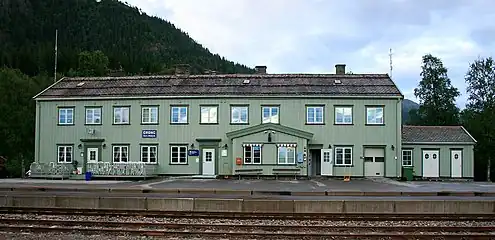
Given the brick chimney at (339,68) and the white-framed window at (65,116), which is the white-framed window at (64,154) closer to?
the white-framed window at (65,116)

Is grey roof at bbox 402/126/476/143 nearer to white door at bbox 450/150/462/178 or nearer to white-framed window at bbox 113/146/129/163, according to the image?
white door at bbox 450/150/462/178

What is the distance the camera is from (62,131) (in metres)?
40.9

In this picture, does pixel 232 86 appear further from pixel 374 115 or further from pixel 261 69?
pixel 374 115

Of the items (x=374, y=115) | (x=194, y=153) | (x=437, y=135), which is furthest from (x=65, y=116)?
(x=437, y=135)

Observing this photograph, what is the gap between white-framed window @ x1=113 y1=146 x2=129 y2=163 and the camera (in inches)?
1565

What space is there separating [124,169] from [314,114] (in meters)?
12.8

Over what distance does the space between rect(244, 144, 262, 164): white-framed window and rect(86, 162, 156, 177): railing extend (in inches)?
247

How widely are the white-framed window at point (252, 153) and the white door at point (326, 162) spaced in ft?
13.7

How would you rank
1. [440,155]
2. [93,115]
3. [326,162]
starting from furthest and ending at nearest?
[93,115]
[440,155]
[326,162]

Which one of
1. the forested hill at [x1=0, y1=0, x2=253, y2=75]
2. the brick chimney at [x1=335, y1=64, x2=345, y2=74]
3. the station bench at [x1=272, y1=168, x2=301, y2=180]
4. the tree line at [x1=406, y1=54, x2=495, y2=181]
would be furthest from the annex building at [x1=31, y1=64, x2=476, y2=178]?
the forested hill at [x1=0, y1=0, x2=253, y2=75]

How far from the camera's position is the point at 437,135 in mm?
39062

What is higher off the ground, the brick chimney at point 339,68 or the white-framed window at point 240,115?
the brick chimney at point 339,68

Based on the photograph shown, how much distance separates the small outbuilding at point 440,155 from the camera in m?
38.2

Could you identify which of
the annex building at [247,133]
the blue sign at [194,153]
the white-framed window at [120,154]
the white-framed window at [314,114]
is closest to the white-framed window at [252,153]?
the annex building at [247,133]
